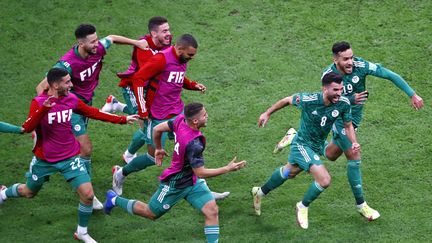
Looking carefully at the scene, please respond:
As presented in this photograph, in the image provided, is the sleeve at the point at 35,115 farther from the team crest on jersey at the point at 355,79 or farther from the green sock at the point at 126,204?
A: the team crest on jersey at the point at 355,79

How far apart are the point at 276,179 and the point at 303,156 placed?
500 mm

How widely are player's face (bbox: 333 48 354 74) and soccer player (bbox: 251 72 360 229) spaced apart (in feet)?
1.49

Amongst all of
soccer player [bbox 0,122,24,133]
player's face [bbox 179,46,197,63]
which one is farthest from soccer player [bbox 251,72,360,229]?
soccer player [bbox 0,122,24,133]

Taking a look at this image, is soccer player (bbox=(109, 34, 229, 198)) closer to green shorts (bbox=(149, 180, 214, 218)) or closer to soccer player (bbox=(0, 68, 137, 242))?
soccer player (bbox=(0, 68, 137, 242))

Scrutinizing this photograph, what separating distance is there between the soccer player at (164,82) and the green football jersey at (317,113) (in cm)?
146

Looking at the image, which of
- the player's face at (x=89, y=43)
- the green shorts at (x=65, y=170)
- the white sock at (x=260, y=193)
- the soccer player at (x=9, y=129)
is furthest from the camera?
the player's face at (x=89, y=43)

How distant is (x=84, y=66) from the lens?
428 inches

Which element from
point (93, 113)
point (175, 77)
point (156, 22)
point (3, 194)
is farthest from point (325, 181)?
point (3, 194)

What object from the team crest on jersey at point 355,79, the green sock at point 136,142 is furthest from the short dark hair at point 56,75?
the team crest on jersey at point 355,79

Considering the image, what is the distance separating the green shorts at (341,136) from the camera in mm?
10391

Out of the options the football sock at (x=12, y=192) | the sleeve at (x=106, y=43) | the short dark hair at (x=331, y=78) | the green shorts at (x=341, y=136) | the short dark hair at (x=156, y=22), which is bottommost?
the football sock at (x=12, y=192)

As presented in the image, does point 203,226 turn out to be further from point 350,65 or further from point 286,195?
point 350,65

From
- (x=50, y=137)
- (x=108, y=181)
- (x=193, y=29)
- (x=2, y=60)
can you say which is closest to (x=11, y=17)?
(x=2, y=60)

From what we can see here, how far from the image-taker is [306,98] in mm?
10070
